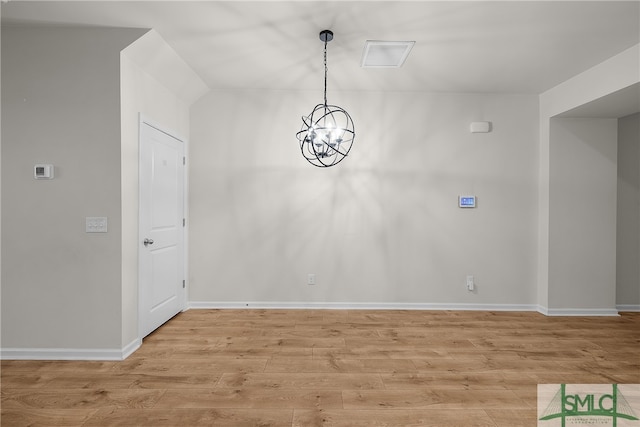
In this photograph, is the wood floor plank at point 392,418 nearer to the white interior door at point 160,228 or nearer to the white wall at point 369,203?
the white interior door at point 160,228

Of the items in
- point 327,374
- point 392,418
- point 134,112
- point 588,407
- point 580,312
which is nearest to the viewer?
point 392,418

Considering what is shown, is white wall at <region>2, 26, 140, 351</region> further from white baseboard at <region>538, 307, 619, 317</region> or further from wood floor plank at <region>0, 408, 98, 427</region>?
white baseboard at <region>538, 307, 619, 317</region>

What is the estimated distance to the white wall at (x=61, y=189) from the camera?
293cm

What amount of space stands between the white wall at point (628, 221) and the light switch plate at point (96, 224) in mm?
6025

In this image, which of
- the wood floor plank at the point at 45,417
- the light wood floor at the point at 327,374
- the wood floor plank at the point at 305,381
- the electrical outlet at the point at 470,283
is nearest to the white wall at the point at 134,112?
the light wood floor at the point at 327,374

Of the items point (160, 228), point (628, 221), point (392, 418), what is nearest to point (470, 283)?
point (628, 221)

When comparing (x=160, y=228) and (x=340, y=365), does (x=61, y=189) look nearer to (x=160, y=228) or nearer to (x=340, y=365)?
(x=160, y=228)

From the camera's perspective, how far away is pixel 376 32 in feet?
9.72

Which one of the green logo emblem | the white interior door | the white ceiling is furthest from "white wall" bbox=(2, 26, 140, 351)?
the green logo emblem

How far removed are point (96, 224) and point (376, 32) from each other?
293 cm

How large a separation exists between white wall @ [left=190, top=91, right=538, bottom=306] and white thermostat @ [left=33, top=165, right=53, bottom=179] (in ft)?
5.50

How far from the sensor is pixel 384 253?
177 inches

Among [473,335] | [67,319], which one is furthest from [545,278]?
[67,319]

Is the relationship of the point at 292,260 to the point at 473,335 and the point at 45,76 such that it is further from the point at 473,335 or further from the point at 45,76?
the point at 45,76
